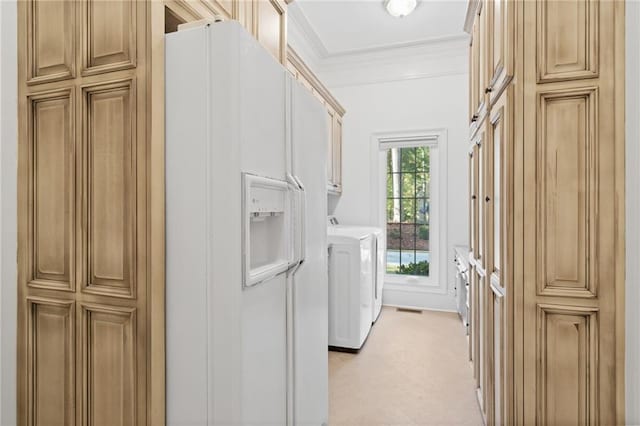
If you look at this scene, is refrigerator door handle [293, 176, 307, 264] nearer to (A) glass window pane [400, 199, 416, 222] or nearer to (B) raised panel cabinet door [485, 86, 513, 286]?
(B) raised panel cabinet door [485, 86, 513, 286]

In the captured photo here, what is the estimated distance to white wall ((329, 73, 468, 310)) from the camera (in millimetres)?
3908

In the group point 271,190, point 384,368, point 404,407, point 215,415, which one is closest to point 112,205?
point 271,190

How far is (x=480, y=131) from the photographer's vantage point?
1.87m

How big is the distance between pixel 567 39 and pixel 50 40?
183 cm

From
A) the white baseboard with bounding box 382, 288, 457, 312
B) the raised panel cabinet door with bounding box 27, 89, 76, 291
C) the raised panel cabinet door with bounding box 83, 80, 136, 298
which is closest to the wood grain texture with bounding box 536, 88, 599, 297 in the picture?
the raised panel cabinet door with bounding box 83, 80, 136, 298

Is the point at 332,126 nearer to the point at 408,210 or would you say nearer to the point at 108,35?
the point at 408,210

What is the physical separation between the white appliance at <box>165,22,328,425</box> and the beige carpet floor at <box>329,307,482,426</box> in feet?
3.40

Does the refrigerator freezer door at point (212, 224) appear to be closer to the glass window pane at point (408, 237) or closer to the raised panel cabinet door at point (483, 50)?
the raised panel cabinet door at point (483, 50)

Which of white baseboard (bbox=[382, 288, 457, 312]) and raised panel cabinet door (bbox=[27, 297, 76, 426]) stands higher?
raised panel cabinet door (bbox=[27, 297, 76, 426])

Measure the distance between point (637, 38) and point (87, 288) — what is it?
6.48 feet

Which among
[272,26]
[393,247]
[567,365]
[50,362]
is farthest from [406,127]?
[50,362]

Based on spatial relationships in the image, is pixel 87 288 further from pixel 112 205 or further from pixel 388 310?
pixel 388 310

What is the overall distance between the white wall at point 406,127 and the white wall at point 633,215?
113 inches

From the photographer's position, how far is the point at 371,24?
3.52m
